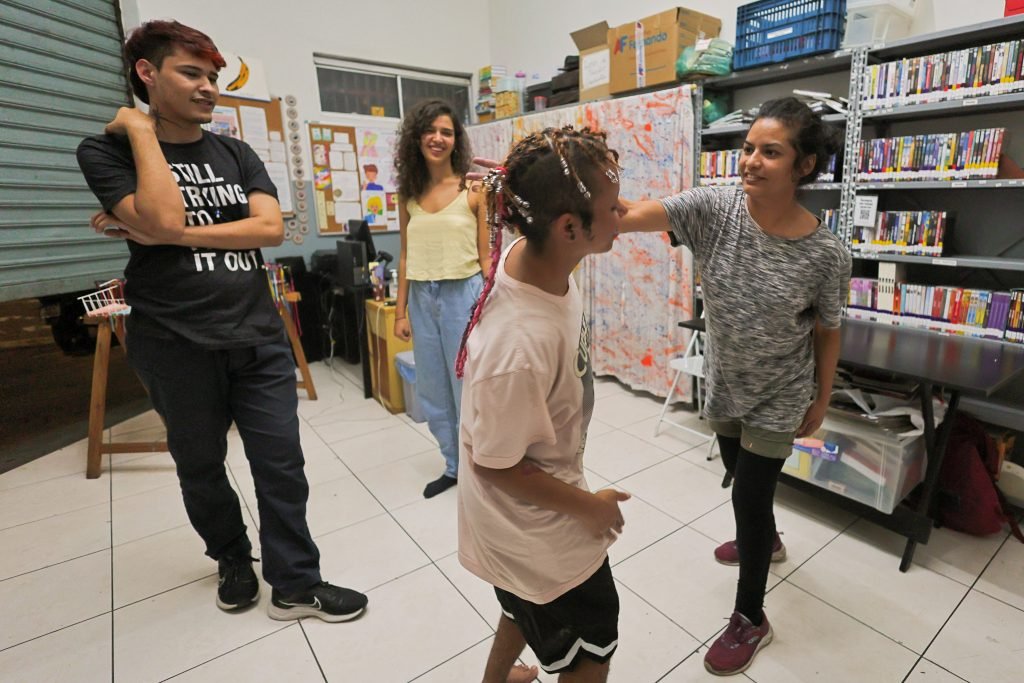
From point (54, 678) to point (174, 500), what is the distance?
99 centimetres

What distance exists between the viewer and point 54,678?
154 cm

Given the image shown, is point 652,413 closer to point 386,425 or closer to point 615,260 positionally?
point 615,260

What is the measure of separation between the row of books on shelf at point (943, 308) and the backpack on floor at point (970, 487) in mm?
385

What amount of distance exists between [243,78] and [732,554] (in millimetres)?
4409

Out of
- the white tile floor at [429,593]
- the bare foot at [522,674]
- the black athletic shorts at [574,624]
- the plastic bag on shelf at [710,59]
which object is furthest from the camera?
the plastic bag on shelf at [710,59]

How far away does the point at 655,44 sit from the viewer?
3102 mm

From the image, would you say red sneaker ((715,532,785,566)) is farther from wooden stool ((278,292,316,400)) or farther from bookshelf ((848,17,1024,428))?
wooden stool ((278,292,316,400))

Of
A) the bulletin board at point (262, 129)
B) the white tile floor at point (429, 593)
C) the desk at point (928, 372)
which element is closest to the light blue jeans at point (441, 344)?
the white tile floor at point (429, 593)

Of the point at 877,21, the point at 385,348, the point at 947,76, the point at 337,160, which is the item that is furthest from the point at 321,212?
the point at 947,76

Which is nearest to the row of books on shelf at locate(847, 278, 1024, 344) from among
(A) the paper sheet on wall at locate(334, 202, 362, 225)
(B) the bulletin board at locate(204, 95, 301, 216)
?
(A) the paper sheet on wall at locate(334, 202, 362, 225)

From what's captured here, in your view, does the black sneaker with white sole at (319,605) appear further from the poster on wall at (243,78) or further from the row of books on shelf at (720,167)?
the poster on wall at (243,78)

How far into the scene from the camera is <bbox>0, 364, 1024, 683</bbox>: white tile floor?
1.56 m

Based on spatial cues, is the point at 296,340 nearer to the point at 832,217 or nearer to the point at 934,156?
the point at 832,217

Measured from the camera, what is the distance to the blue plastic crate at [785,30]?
8.16 feet
